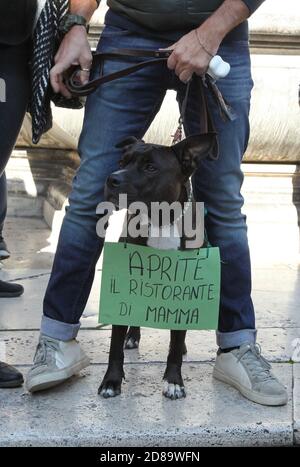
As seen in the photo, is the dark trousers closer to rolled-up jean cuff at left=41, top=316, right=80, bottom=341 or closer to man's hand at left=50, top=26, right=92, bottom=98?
man's hand at left=50, top=26, right=92, bottom=98

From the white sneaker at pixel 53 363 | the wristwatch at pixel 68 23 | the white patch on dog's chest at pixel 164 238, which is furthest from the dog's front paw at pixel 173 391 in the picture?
the wristwatch at pixel 68 23

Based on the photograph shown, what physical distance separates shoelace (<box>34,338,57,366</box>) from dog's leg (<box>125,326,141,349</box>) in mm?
527

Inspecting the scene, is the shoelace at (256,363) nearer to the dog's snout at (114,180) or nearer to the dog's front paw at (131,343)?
the dog's front paw at (131,343)

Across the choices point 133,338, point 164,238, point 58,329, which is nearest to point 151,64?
point 164,238

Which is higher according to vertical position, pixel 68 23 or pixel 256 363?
pixel 68 23

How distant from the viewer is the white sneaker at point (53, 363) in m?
2.95

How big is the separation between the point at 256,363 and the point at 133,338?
62cm

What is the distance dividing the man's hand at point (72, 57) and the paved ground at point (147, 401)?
105 centimetres

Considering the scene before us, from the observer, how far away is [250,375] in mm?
3053

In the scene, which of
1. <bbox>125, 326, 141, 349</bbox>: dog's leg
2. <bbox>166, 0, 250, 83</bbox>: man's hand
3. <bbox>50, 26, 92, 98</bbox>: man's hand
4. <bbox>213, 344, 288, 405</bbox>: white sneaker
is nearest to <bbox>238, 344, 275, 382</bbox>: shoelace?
<bbox>213, 344, 288, 405</bbox>: white sneaker

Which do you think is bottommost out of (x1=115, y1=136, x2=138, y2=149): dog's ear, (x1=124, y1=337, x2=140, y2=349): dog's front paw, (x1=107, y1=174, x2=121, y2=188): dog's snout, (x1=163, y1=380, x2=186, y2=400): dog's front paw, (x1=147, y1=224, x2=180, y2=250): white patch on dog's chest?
(x1=124, y1=337, x2=140, y2=349): dog's front paw

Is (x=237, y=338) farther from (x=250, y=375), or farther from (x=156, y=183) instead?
(x=156, y=183)

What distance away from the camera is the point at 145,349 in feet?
11.6

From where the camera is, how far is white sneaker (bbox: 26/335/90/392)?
295cm
